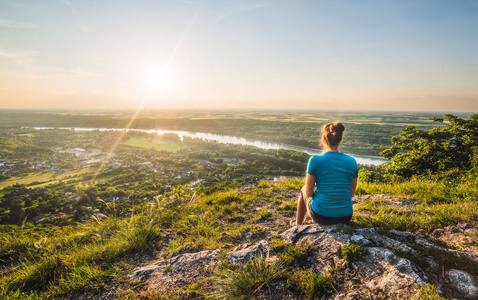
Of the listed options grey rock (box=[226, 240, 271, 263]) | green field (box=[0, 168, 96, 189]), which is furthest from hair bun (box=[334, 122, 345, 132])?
green field (box=[0, 168, 96, 189])

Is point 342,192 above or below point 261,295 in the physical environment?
above

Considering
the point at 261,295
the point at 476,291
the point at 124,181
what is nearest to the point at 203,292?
the point at 261,295

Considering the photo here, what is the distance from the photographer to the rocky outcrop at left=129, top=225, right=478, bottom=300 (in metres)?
1.60

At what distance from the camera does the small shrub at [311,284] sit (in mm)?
1751

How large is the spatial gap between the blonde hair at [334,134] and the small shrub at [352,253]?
1.27 m

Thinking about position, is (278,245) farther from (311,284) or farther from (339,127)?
(339,127)

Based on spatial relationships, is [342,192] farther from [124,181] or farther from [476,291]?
[124,181]

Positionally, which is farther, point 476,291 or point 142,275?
point 142,275

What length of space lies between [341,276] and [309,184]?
109 cm

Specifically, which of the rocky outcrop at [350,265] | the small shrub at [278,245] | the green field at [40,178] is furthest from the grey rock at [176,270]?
the green field at [40,178]

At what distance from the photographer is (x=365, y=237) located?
2316mm

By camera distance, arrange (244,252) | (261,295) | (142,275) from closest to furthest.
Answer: (261,295)
(142,275)
(244,252)

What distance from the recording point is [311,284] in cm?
176

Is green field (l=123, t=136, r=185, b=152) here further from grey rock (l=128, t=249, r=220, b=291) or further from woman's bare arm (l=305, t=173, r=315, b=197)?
woman's bare arm (l=305, t=173, r=315, b=197)
